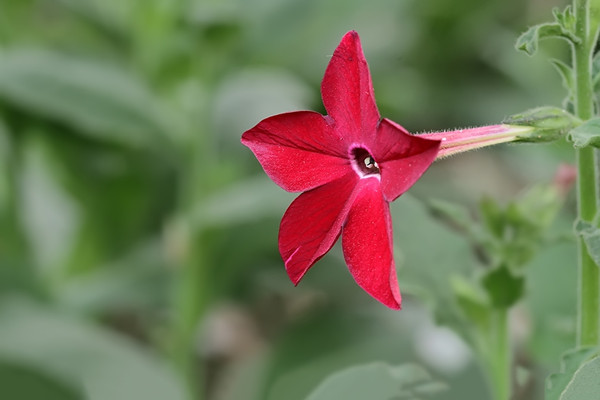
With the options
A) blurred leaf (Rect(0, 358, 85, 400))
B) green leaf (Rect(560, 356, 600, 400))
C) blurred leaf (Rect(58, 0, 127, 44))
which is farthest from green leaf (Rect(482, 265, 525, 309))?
blurred leaf (Rect(58, 0, 127, 44))

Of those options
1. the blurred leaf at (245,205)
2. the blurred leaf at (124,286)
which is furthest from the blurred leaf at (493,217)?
the blurred leaf at (124,286)

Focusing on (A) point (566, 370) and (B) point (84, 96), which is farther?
(B) point (84, 96)

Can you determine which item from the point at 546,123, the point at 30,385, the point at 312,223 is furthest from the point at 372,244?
the point at 30,385

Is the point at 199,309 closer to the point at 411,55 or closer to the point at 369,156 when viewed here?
the point at 369,156

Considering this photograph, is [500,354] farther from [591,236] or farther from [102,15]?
[102,15]

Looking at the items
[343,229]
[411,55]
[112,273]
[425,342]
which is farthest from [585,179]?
[411,55]
